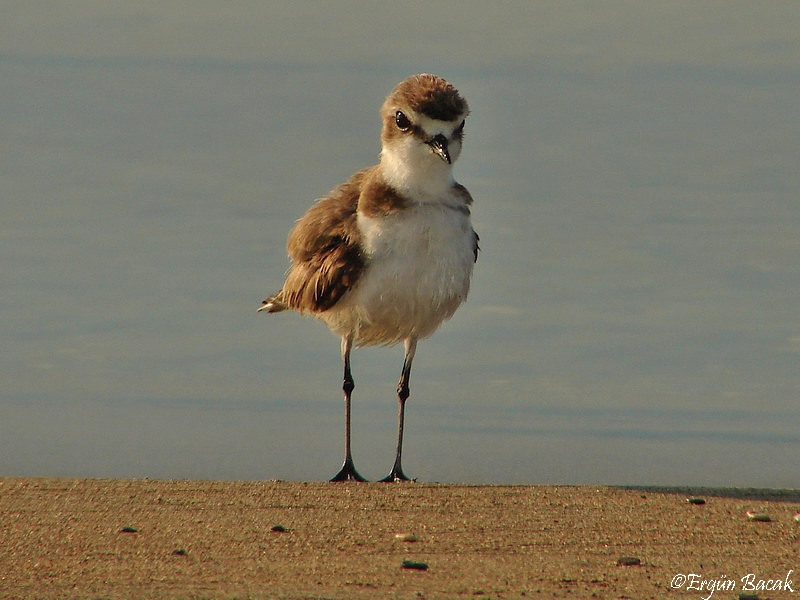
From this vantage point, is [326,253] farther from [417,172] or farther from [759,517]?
[759,517]

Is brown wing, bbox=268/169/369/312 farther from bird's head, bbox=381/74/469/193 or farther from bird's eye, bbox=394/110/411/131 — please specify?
bird's eye, bbox=394/110/411/131

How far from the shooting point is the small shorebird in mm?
10914

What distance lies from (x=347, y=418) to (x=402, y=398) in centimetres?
56

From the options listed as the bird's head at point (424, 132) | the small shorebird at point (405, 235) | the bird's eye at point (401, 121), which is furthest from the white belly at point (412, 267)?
the bird's eye at point (401, 121)

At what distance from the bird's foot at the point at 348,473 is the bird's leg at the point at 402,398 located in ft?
0.82

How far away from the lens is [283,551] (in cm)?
833

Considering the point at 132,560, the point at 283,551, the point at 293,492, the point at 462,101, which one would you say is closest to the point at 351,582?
the point at 283,551

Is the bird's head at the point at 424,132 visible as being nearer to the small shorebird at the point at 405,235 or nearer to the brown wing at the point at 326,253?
the small shorebird at the point at 405,235

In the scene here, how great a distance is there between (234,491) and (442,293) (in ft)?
7.87

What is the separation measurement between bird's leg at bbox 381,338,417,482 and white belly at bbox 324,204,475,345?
0.55 meters

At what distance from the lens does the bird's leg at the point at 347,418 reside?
1147cm

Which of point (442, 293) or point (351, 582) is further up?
point (442, 293)

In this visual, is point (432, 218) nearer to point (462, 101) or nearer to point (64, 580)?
point (462, 101)

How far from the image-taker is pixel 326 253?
1141cm
